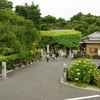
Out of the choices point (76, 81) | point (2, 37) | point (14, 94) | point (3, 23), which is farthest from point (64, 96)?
point (3, 23)

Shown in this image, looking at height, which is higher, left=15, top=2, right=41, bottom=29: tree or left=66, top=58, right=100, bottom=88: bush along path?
left=15, top=2, right=41, bottom=29: tree

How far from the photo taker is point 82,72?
42.2 feet

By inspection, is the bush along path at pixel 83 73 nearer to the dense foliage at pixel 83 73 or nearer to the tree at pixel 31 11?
the dense foliage at pixel 83 73

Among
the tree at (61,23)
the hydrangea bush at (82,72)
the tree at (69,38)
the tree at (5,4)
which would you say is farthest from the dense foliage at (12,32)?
the tree at (61,23)

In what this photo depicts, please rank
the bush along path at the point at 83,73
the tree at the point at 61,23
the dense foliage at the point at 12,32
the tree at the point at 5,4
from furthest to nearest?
1. the tree at the point at 61,23
2. the tree at the point at 5,4
3. the dense foliage at the point at 12,32
4. the bush along path at the point at 83,73

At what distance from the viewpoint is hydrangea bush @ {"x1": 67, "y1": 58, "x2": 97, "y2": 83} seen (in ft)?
41.5

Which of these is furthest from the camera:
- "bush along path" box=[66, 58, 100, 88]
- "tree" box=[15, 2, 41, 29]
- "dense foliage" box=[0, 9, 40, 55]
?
"tree" box=[15, 2, 41, 29]

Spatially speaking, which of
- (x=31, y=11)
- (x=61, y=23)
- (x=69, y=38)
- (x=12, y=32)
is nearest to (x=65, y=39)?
(x=69, y=38)

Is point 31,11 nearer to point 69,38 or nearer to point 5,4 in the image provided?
point 5,4

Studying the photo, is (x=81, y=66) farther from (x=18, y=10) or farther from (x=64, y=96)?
(x=18, y=10)

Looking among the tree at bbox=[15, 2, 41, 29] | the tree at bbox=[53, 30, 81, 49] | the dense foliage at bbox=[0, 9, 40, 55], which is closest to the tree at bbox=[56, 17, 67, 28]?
the tree at bbox=[15, 2, 41, 29]

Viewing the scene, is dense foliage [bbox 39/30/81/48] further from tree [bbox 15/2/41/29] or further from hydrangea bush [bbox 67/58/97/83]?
hydrangea bush [bbox 67/58/97/83]

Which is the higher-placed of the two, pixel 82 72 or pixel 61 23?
pixel 61 23

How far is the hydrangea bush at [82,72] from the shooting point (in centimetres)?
1266
